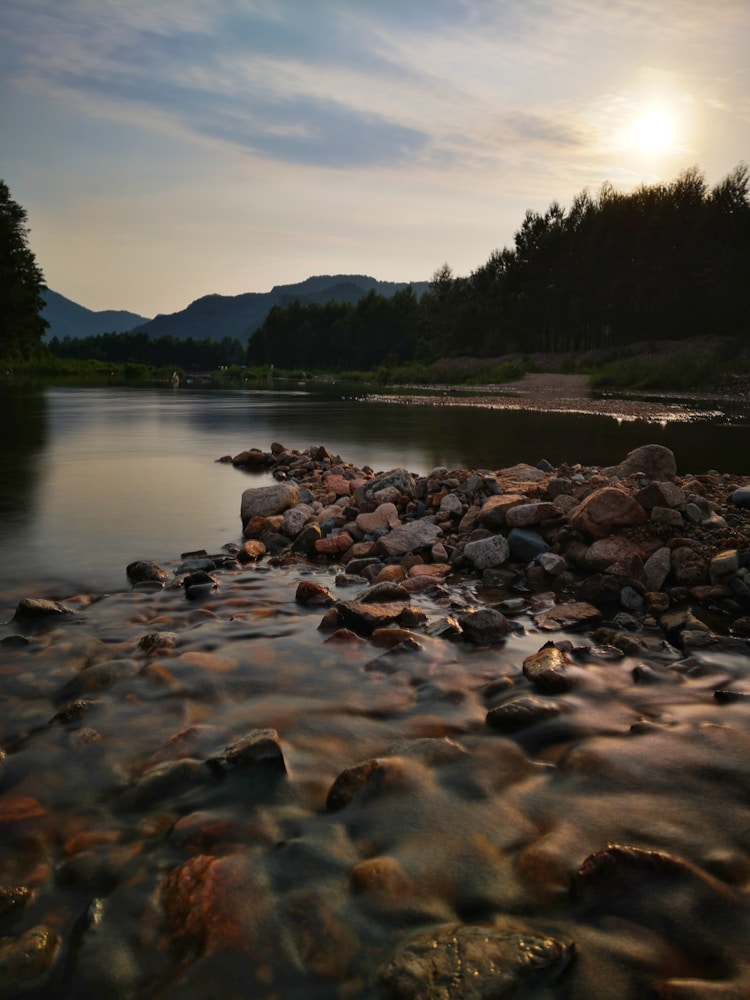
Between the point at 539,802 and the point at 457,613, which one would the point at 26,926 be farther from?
the point at 457,613

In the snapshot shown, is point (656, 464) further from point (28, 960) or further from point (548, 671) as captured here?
point (28, 960)

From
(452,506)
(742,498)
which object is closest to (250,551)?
(452,506)

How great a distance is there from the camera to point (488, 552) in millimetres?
7539

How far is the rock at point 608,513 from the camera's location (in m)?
7.37

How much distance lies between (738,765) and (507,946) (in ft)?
6.54

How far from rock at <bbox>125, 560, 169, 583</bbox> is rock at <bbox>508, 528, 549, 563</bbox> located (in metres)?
3.86

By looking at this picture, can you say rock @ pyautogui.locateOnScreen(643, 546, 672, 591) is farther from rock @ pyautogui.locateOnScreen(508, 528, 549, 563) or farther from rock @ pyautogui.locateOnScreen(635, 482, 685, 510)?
rock @ pyautogui.locateOnScreen(508, 528, 549, 563)

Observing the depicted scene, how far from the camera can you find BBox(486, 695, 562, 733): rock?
4113 mm

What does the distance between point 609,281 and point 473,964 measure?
74.6 meters

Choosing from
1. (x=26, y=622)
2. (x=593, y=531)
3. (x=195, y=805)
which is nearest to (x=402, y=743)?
(x=195, y=805)

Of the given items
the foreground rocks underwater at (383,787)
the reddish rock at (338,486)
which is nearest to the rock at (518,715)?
the foreground rocks underwater at (383,787)

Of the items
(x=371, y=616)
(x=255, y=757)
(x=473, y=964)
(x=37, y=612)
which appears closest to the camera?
(x=473, y=964)

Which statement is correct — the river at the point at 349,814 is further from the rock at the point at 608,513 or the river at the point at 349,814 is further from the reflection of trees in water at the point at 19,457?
the reflection of trees in water at the point at 19,457

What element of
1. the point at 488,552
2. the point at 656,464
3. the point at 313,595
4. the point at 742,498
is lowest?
the point at 313,595
